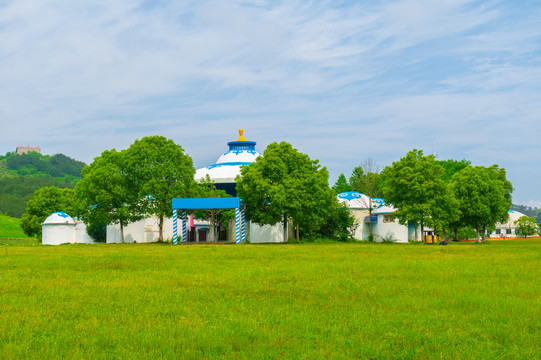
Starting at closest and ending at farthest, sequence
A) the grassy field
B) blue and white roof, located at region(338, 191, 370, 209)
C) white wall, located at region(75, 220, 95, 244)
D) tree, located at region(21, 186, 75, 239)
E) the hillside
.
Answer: the grassy field, blue and white roof, located at region(338, 191, 370, 209), white wall, located at region(75, 220, 95, 244), tree, located at region(21, 186, 75, 239), the hillside

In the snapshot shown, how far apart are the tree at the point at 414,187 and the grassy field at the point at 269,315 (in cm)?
3260

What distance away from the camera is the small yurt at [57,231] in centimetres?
6338

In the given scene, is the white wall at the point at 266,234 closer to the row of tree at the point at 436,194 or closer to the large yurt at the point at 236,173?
the large yurt at the point at 236,173

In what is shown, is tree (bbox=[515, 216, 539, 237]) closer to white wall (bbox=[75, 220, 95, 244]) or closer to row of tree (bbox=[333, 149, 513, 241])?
row of tree (bbox=[333, 149, 513, 241])

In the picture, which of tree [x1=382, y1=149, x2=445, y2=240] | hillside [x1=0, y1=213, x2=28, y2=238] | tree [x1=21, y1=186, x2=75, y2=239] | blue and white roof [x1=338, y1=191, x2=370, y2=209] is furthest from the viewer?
hillside [x1=0, y1=213, x2=28, y2=238]

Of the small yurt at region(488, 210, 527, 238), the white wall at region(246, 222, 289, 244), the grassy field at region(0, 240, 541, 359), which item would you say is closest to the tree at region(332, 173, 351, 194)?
the small yurt at region(488, 210, 527, 238)

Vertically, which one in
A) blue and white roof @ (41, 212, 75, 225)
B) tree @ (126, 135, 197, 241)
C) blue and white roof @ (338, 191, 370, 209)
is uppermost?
tree @ (126, 135, 197, 241)

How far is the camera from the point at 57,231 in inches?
2501

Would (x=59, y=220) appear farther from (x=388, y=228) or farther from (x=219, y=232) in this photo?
(x=388, y=228)

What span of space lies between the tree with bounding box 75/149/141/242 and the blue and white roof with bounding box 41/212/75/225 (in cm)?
1115

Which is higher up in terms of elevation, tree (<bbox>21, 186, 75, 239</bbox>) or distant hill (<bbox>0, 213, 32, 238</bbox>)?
tree (<bbox>21, 186, 75, 239</bbox>)

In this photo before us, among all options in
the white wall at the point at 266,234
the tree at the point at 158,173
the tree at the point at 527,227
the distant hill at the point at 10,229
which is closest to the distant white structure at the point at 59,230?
the tree at the point at 158,173

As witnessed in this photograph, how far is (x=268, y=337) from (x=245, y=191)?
140 ft

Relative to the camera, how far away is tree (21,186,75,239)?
7100 cm
